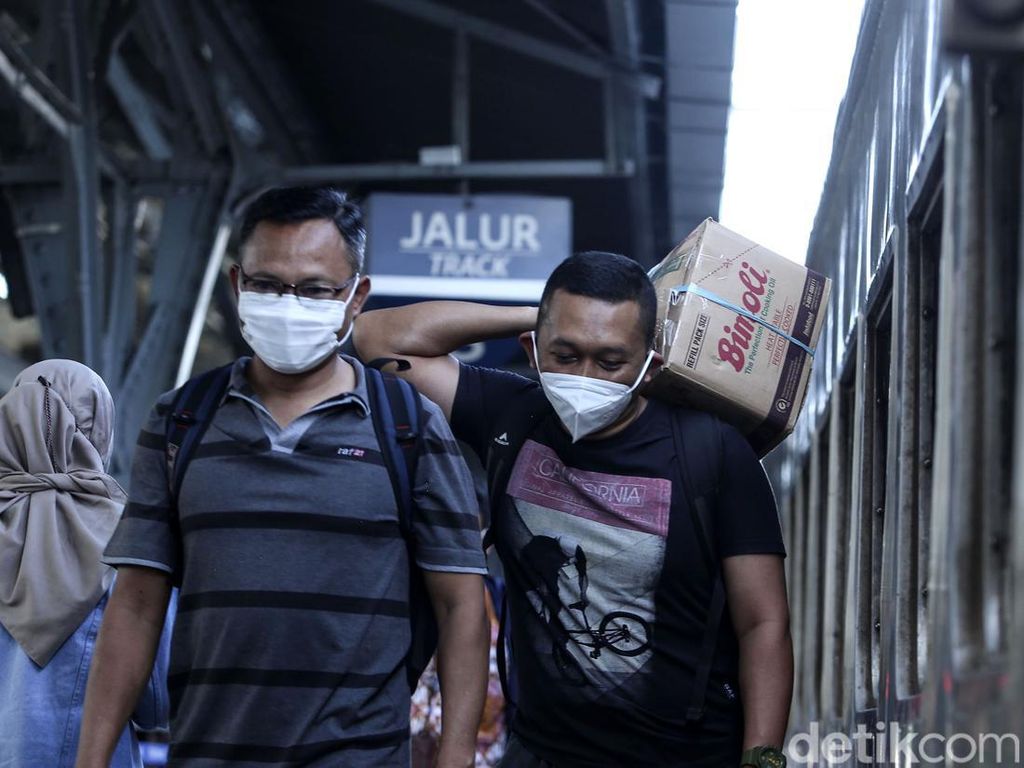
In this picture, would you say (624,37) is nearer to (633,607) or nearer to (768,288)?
(768,288)

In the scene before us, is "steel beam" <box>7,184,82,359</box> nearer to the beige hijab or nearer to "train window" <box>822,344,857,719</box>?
"train window" <box>822,344,857,719</box>

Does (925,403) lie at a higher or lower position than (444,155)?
higher

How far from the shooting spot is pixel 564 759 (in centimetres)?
306

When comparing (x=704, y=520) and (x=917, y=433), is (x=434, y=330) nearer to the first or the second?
(x=704, y=520)

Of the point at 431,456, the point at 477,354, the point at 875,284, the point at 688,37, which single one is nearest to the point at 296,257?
the point at 431,456

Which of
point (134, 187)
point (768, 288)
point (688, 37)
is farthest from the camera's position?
point (134, 187)

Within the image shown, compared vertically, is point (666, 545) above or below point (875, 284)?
below

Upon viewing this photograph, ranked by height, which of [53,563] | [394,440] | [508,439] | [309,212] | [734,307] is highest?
[309,212]

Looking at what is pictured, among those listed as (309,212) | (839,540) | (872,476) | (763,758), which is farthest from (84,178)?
(763,758)

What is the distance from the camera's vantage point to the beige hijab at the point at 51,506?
359 cm

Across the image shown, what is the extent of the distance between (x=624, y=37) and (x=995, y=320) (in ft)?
24.5

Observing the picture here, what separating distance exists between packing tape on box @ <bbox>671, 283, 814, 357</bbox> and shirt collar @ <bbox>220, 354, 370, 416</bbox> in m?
0.71

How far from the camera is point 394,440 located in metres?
2.87

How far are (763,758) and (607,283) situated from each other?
0.93 metres
